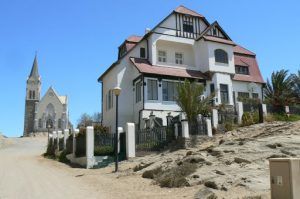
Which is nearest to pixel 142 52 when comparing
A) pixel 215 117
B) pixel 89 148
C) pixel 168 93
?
pixel 168 93

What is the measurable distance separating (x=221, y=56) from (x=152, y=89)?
809 centimetres

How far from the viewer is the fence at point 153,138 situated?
71.0 feet

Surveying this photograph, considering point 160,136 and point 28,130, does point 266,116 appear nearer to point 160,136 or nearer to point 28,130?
point 160,136

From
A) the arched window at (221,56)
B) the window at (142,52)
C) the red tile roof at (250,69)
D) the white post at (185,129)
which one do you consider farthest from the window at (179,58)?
the white post at (185,129)

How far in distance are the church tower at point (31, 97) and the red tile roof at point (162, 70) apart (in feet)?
225

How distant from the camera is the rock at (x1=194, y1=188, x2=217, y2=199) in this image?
9.94 m

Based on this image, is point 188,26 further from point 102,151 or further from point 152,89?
point 102,151

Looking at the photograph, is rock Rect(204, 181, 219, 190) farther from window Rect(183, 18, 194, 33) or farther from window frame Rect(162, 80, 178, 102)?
window Rect(183, 18, 194, 33)

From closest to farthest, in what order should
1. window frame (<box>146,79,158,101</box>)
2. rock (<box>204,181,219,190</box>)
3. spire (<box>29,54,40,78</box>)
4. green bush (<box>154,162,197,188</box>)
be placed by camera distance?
rock (<box>204,181,219,190</box>) < green bush (<box>154,162,197,188</box>) < window frame (<box>146,79,158,101</box>) < spire (<box>29,54,40,78</box>)

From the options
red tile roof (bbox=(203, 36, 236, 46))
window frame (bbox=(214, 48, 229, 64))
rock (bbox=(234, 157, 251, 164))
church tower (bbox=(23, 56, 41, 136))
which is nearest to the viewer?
rock (bbox=(234, 157, 251, 164))

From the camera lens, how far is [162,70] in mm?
31641

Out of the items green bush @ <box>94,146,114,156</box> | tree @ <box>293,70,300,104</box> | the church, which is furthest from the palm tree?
the church

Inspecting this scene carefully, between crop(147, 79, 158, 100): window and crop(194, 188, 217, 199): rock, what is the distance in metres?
19.6

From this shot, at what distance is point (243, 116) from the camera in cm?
2503
